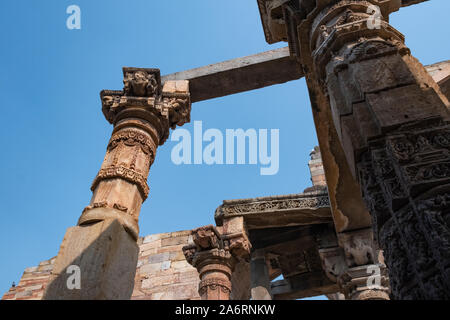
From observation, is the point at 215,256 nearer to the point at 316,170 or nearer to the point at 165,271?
the point at 165,271

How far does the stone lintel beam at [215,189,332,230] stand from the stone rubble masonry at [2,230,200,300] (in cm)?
220

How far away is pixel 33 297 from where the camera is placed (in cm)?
1030

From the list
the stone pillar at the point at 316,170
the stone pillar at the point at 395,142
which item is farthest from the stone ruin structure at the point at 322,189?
the stone pillar at the point at 316,170

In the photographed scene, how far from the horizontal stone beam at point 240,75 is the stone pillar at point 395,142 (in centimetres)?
333

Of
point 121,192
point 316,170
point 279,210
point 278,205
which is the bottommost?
Result: point 121,192

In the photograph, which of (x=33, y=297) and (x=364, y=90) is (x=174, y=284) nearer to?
(x=33, y=297)

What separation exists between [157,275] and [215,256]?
13.5 ft

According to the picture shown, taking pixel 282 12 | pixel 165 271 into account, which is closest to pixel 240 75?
pixel 282 12

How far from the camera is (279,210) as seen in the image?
7.64 metres

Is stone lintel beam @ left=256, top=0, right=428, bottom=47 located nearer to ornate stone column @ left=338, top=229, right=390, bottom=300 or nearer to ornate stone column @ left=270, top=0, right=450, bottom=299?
ornate stone column @ left=270, top=0, right=450, bottom=299

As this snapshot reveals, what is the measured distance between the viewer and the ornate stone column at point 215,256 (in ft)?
21.5

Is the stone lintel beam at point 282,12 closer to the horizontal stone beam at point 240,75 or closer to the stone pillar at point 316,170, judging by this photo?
the horizontal stone beam at point 240,75

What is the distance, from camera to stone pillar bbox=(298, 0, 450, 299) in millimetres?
1833

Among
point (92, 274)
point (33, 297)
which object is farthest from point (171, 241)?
point (92, 274)
